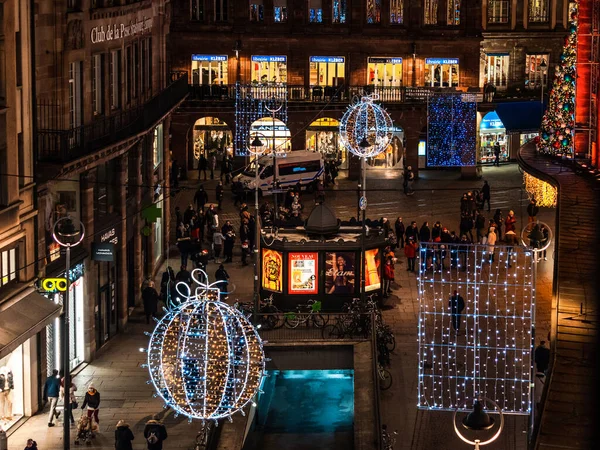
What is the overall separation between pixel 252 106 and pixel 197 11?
23.5 ft

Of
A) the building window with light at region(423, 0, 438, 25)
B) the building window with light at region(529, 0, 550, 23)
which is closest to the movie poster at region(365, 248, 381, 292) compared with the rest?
the building window with light at region(423, 0, 438, 25)

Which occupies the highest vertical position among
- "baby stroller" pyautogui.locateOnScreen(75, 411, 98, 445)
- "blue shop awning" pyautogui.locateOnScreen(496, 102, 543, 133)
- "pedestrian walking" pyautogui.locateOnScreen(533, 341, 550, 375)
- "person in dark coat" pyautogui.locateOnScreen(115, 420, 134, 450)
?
"blue shop awning" pyautogui.locateOnScreen(496, 102, 543, 133)

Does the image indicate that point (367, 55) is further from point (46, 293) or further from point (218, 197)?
point (46, 293)

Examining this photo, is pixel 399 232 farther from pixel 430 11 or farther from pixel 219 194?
pixel 430 11

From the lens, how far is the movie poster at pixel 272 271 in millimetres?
53688

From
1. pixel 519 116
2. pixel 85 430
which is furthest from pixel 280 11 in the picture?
pixel 85 430

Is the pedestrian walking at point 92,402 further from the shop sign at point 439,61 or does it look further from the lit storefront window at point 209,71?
the shop sign at point 439,61

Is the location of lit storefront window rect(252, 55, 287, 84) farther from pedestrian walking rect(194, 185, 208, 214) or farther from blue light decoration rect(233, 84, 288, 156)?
pedestrian walking rect(194, 185, 208, 214)

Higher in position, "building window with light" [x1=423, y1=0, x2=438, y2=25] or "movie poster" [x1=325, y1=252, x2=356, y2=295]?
"building window with light" [x1=423, y1=0, x2=438, y2=25]

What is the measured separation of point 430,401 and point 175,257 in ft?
72.6

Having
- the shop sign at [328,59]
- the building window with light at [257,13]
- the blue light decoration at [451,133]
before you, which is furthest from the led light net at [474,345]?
the building window with light at [257,13]

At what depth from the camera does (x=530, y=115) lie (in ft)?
286

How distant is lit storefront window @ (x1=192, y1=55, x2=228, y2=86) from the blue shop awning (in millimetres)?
14353

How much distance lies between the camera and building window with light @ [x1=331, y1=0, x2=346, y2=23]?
3327 inches
